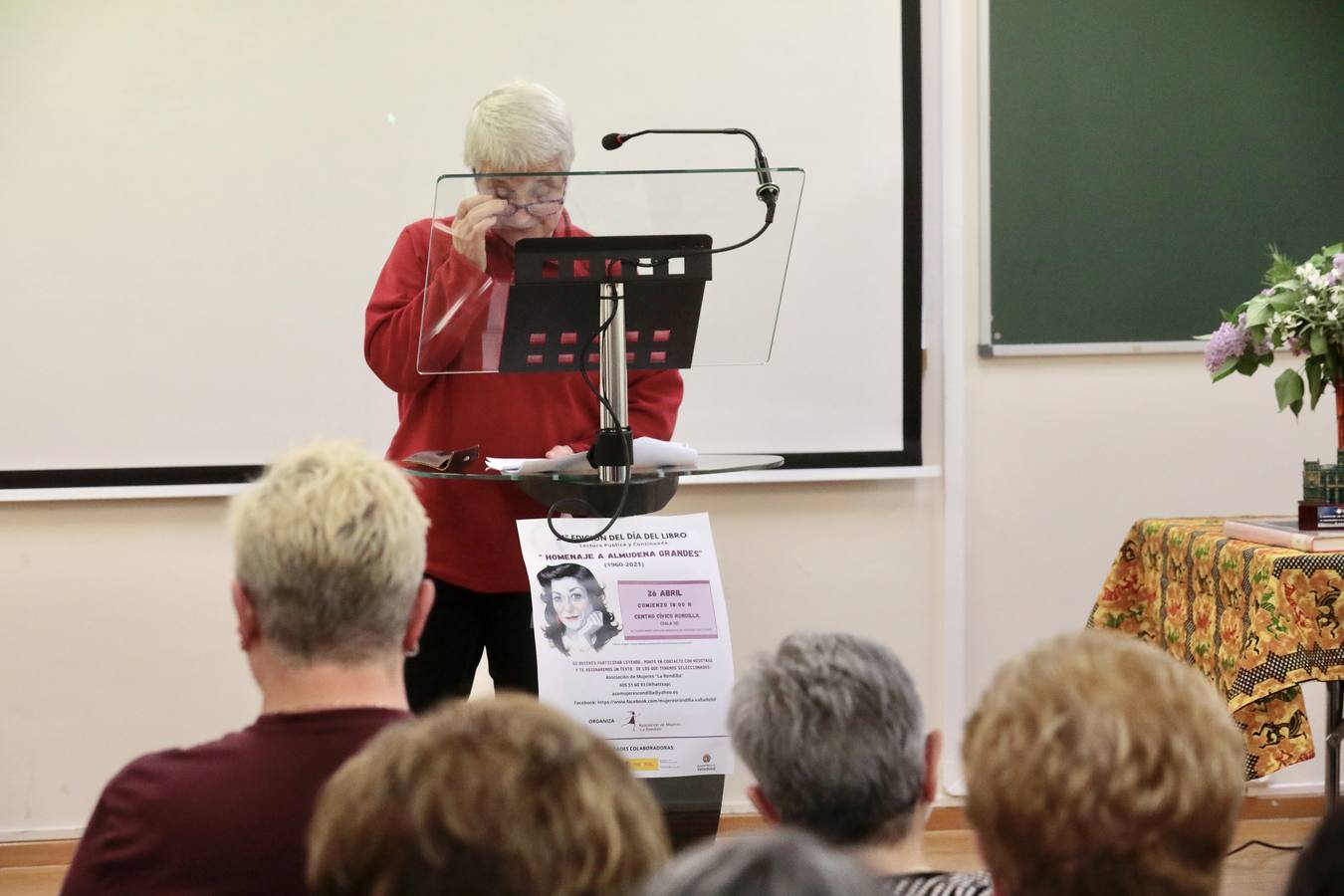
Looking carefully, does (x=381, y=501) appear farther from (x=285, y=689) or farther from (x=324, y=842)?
(x=324, y=842)

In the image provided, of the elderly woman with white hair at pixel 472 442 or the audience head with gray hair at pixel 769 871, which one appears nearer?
the audience head with gray hair at pixel 769 871

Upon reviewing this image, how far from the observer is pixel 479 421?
2.28 m

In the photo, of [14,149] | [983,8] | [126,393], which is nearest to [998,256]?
[983,8]

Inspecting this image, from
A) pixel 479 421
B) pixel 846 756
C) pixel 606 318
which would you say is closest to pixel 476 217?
pixel 606 318

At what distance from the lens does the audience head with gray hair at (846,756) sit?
1197 mm

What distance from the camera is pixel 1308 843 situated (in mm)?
744

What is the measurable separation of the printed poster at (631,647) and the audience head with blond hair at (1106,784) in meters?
1.02

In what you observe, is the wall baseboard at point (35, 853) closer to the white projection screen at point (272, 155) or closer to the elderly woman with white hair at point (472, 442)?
the white projection screen at point (272, 155)

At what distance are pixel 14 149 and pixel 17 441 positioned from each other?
691 mm

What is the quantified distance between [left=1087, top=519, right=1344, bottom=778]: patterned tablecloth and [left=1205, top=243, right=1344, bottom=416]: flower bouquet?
33 centimetres

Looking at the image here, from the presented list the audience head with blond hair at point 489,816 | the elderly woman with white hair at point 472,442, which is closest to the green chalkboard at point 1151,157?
the elderly woman with white hair at point 472,442

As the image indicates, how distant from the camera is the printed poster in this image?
6.39 feet

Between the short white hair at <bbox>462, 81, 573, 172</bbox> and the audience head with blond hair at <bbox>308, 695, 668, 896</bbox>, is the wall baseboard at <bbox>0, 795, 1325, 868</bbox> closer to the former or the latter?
the short white hair at <bbox>462, 81, 573, 172</bbox>

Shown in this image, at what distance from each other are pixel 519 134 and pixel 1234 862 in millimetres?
2508
